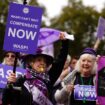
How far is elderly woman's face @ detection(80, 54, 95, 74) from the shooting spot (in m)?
7.84

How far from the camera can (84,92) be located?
786 cm

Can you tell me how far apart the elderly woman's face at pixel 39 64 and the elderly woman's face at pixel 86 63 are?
2.33 ft

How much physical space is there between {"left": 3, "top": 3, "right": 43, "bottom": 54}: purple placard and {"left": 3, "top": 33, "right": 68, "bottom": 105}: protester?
0.29 metres

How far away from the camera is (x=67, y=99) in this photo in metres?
7.83

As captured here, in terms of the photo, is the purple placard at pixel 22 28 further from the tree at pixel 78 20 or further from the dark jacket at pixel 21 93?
the tree at pixel 78 20

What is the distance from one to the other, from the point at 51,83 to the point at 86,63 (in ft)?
2.20

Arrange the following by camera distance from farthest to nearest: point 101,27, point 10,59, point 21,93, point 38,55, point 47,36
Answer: point 101,27 → point 10,59 → point 47,36 → point 38,55 → point 21,93

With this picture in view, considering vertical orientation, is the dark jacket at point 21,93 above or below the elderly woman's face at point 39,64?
below

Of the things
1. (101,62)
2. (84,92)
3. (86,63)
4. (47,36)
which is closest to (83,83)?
(84,92)

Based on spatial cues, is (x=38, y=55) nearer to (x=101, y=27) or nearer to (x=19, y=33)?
(x=19, y=33)

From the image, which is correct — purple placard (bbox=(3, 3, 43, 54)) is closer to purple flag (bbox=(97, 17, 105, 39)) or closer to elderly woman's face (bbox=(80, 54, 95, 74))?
elderly woman's face (bbox=(80, 54, 95, 74))

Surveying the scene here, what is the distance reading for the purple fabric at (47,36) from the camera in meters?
7.84

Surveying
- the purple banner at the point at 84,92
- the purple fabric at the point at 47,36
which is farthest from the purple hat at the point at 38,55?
the purple banner at the point at 84,92

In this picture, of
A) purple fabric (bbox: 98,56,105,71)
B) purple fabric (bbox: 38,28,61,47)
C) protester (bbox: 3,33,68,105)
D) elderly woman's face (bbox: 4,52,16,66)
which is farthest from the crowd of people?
elderly woman's face (bbox: 4,52,16,66)
